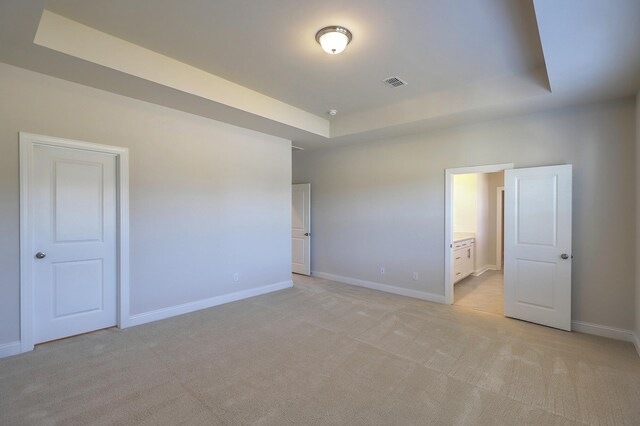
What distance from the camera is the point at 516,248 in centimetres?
388

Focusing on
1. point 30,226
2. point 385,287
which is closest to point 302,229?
point 385,287

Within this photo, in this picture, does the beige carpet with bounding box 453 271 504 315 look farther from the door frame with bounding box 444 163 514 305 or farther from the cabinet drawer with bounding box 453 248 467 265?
the cabinet drawer with bounding box 453 248 467 265

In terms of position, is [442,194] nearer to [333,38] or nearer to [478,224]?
[333,38]

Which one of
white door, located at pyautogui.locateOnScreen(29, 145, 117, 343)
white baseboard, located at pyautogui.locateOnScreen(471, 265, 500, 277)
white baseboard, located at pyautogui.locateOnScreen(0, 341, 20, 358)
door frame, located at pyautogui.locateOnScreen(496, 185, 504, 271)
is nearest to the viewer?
white baseboard, located at pyautogui.locateOnScreen(0, 341, 20, 358)

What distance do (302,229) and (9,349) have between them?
14.8 feet

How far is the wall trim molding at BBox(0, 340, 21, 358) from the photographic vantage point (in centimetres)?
278

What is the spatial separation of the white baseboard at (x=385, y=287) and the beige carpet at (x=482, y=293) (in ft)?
1.13

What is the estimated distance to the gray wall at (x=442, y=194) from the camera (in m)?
3.37

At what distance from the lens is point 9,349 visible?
2.81m

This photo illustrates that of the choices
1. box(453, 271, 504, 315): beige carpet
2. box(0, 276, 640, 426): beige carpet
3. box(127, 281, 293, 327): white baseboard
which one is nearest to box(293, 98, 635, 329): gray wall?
box(453, 271, 504, 315): beige carpet

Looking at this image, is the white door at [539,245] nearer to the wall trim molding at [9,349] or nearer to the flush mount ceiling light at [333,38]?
the flush mount ceiling light at [333,38]

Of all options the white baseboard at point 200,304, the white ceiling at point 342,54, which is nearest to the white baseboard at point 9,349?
the white baseboard at point 200,304

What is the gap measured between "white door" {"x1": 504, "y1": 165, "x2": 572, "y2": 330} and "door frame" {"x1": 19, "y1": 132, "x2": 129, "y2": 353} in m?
4.66

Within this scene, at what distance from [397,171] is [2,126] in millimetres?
4772
